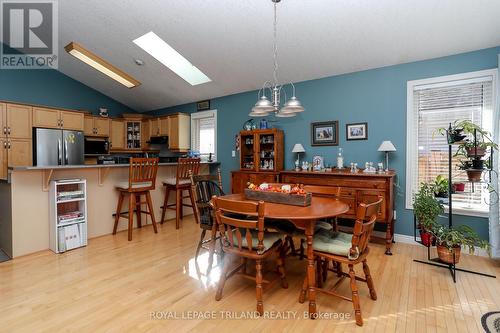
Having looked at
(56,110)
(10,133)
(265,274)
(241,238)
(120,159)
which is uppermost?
(56,110)

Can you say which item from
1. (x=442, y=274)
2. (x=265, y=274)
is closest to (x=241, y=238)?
(x=265, y=274)

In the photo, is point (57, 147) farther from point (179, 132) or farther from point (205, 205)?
point (205, 205)

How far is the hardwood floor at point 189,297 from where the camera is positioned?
1.78 m

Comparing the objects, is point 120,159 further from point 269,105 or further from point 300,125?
point 269,105

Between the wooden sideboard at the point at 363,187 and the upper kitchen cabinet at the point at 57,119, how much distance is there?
4562 mm

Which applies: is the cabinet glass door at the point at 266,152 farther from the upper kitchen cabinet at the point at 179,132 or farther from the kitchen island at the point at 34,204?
the kitchen island at the point at 34,204

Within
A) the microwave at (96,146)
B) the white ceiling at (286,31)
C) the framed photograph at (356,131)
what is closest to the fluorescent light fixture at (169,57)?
the white ceiling at (286,31)

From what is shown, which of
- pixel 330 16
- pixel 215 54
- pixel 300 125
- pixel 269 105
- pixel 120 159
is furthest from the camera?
pixel 120 159

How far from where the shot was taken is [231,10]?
2.93 m

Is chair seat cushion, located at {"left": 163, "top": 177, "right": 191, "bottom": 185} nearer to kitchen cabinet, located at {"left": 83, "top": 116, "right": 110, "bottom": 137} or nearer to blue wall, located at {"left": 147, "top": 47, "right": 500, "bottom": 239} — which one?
blue wall, located at {"left": 147, "top": 47, "right": 500, "bottom": 239}

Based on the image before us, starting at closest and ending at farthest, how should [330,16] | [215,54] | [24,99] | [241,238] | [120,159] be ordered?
[241,238] < [330,16] < [215,54] < [24,99] < [120,159]

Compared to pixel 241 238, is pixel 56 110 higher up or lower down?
higher up

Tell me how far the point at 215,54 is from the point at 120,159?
3.36 meters

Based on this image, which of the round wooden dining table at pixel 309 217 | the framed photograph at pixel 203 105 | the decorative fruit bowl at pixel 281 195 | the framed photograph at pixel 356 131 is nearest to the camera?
the round wooden dining table at pixel 309 217
